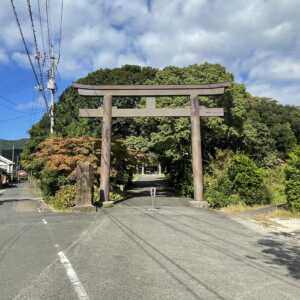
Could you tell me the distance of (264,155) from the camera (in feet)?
→ 110

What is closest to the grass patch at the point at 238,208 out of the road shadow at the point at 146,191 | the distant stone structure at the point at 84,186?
the distant stone structure at the point at 84,186

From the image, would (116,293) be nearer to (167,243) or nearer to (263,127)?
(167,243)

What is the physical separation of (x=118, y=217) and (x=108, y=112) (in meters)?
6.51

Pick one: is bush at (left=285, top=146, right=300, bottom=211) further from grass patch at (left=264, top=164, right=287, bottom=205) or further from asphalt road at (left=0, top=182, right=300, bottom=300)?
asphalt road at (left=0, top=182, right=300, bottom=300)

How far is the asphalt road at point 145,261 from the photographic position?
210 inches

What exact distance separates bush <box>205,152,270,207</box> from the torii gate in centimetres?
86

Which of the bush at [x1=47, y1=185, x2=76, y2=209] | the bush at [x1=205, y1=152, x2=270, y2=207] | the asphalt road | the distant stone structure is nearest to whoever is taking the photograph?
the asphalt road

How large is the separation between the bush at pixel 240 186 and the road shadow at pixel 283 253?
19.9 feet

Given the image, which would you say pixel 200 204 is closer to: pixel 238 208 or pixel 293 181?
pixel 238 208

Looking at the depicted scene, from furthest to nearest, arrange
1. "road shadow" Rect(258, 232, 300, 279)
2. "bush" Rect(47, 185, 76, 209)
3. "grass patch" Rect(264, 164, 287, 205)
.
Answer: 1. "grass patch" Rect(264, 164, 287, 205)
2. "bush" Rect(47, 185, 76, 209)
3. "road shadow" Rect(258, 232, 300, 279)

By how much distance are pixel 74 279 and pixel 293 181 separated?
1081 centimetres

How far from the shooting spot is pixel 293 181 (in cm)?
1439

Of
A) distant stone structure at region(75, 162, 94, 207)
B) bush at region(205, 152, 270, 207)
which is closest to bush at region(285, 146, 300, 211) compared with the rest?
bush at region(205, 152, 270, 207)

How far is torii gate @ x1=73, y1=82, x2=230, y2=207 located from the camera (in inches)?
696
